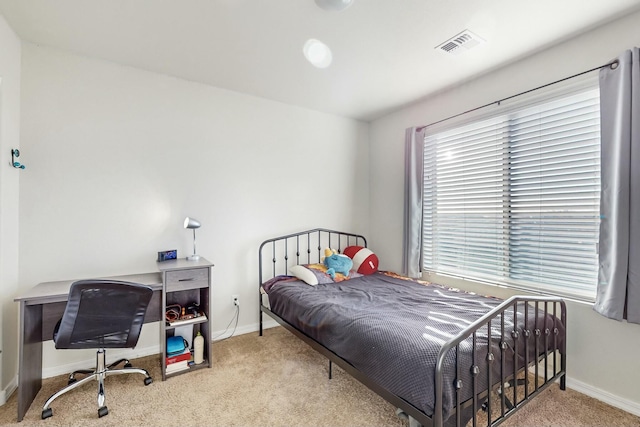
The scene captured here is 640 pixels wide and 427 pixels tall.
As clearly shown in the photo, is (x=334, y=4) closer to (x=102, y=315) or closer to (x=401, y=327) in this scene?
(x=401, y=327)

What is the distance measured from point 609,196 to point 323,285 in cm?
223

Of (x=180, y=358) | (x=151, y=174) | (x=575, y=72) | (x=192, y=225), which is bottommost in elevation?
(x=180, y=358)

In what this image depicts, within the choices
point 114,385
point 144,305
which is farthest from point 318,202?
point 114,385

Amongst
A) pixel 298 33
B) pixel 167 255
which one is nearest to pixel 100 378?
pixel 167 255

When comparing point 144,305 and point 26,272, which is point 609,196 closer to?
point 144,305

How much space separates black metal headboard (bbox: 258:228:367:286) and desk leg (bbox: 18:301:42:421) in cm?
170

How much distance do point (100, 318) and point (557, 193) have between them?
3.33m

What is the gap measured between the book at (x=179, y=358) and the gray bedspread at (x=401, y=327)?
0.78 metres

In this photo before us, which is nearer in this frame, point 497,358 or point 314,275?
point 497,358

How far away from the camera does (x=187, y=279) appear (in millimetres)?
2357

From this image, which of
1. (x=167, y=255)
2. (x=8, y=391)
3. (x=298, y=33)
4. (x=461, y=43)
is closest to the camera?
(x=8, y=391)

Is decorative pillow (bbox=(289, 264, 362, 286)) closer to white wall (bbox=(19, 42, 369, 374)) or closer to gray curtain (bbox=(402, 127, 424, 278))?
white wall (bbox=(19, 42, 369, 374))

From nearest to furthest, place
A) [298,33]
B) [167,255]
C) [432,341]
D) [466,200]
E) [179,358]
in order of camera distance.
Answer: [432,341] → [298,33] → [179,358] → [167,255] → [466,200]

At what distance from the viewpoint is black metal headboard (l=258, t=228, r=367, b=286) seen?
10.8 ft
